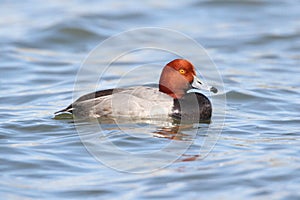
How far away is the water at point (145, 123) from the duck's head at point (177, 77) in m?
0.65

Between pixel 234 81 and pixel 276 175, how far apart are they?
5.20m

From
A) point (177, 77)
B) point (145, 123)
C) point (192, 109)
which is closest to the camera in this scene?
point (145, 123)

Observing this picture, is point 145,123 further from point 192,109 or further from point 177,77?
point 177,77

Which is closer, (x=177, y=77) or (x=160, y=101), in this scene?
(x=160, y=101)

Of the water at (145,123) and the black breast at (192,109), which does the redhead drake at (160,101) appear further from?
the water at (145,123)

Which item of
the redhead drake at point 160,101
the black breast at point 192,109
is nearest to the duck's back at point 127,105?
the redhead drake at point 160,101

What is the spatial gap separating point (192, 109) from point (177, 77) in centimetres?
50

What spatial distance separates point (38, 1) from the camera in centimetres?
1862

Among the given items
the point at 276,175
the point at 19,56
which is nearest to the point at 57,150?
the point at 276,175

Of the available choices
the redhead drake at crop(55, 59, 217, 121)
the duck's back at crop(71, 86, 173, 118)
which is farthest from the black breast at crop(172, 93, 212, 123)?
the duck's back at crop(71, 86, 173, 118)

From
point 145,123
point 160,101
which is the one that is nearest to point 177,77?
point 160,101

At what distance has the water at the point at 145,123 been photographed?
688 centimetres

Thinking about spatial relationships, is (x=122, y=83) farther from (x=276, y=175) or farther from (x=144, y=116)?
(x=276, y=175)

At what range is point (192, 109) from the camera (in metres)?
8.97
